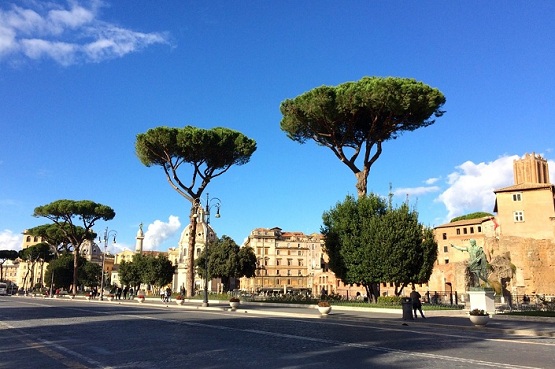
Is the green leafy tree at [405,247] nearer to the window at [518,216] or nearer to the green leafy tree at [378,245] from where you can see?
the green leafy tree at [378,245]

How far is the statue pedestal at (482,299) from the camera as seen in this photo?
23688mm

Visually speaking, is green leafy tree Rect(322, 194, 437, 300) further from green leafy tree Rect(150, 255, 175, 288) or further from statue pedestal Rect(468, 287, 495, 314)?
green leafy tree Rect(150, 255, 175, 288)

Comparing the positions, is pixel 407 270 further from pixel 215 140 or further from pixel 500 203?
pixel 500 203

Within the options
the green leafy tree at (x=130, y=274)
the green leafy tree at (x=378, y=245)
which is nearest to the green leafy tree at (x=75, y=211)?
the green leafy tree at (x=130, y=274)

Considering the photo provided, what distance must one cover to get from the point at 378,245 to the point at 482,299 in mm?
8045

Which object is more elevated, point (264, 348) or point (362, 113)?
point (362, 113)

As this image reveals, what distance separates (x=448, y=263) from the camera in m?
65.7

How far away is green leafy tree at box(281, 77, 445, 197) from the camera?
33781 millimetres

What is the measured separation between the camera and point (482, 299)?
77.8 ft

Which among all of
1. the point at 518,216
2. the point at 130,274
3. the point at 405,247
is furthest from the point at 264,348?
the point at 130,274

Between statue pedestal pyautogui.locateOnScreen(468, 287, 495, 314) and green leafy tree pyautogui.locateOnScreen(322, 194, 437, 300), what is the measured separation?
6661 millimetres

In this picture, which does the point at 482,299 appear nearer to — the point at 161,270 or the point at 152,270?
the point at 161,270

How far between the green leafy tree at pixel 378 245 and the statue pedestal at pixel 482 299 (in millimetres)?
6661

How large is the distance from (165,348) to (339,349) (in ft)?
13.8
